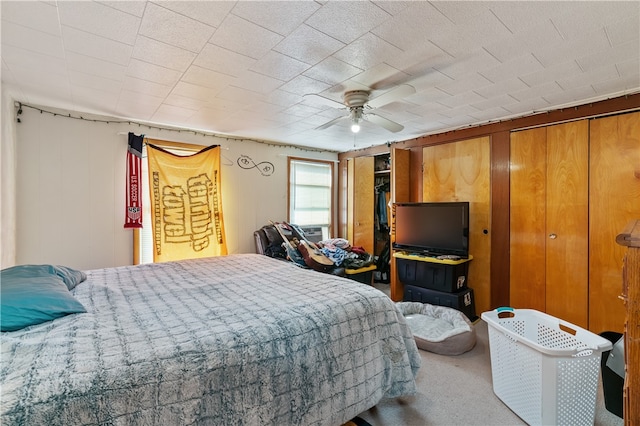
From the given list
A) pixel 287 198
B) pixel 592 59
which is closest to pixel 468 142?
pixel 592 59

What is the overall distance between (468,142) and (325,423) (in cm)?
353

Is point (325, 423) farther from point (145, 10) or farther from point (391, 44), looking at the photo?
point (145, 10)

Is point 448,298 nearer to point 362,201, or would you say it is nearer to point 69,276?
point 362,201

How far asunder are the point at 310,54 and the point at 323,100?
79 cm

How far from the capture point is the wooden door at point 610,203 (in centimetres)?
262

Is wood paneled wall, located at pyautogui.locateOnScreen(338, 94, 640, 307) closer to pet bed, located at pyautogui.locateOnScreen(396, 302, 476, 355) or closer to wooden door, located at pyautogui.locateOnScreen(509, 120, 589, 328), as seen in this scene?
wooden door, located at pyautogui.locateOnScreen(509, 120, 589, 328)

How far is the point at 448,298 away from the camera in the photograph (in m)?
3.40

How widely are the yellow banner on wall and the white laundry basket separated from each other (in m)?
3.38

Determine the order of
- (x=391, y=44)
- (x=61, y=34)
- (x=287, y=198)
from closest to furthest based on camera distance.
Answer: (x=61, y=34) → (x=391, y=44) → (x=287, y=198)

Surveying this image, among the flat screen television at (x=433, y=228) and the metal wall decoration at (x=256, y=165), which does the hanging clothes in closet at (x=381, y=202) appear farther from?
the metal wall decoration at (x=256, y=165)

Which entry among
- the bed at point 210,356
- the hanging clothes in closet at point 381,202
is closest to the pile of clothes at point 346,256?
the hanging clothes in closet at point 381,202

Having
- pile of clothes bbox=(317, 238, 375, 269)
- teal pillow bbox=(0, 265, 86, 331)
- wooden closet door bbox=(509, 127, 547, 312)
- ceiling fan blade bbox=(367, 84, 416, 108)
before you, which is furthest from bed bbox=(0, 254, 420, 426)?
wooden closet door bbox=(509, 127, 547, 312)

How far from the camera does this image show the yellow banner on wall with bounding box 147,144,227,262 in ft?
11.9

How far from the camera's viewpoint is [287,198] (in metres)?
4.89
